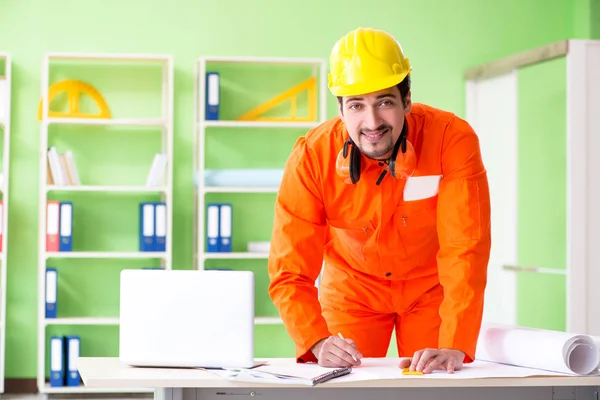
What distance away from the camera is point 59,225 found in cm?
492

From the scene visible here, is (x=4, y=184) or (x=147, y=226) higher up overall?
(x=4, y=184)

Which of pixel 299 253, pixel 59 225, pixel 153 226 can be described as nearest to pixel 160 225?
pixel 153 226

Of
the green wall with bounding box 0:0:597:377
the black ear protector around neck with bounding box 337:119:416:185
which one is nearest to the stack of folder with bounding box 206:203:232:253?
the green wall with bounding box 0:0:597:377

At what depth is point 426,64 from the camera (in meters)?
5.48

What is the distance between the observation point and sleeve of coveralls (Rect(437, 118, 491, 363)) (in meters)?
2.21

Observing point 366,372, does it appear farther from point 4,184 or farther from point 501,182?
point 4,184

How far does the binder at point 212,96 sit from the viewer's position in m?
5.02

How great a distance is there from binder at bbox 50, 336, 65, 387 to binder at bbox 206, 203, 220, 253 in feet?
3.12

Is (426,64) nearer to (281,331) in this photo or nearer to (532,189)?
(532,189)

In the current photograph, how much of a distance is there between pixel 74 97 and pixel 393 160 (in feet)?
10.4

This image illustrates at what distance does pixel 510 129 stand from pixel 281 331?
176cm

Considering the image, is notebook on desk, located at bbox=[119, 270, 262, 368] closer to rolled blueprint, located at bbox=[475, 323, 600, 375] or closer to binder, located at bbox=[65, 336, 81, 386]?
rolled blueprint, located at bbox=[475, 323, 600, 375]

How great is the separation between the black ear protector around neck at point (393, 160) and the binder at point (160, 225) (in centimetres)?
271

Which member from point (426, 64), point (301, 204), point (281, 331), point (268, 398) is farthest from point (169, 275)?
point (426, 64)
